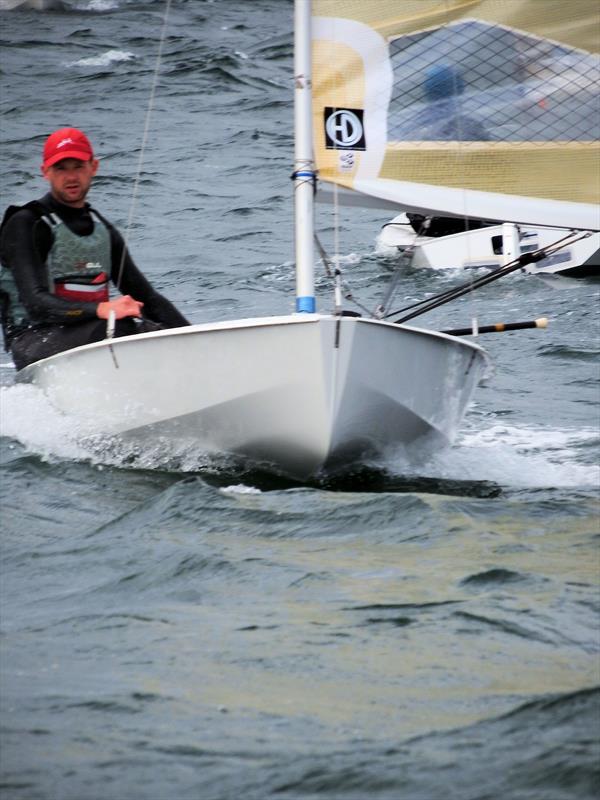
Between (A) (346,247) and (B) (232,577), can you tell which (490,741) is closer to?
(B) (232,577)

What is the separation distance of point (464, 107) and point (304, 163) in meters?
0.71

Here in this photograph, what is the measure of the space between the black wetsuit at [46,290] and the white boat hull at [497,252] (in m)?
5.10

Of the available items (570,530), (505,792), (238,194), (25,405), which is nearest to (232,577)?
(570,530)

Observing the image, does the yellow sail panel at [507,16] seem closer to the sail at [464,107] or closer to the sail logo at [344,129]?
the sail at [464,107]

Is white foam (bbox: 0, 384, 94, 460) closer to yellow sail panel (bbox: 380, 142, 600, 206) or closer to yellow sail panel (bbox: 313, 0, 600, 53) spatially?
yellow sail panel (bbox: 380, 142, 600, 206)

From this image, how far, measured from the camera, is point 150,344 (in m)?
5.74

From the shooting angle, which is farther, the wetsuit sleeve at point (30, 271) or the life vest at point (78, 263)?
the life vest at point (78, 263)

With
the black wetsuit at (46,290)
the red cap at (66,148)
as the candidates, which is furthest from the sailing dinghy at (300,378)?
the red cap at (66,148)

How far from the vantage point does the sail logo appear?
5.82 meters

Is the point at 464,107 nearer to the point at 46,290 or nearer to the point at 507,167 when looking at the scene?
the point at 507,167

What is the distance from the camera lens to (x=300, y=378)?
5.48m

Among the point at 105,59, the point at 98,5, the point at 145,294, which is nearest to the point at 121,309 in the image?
the point at 145,294

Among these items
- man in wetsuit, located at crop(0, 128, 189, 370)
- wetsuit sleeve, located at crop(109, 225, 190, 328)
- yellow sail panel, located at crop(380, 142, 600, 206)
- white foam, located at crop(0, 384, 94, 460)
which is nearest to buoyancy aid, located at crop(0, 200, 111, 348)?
man in wetsuit, located at crop(0, 128, 189, 370)

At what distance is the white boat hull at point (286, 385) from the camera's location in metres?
5.43
